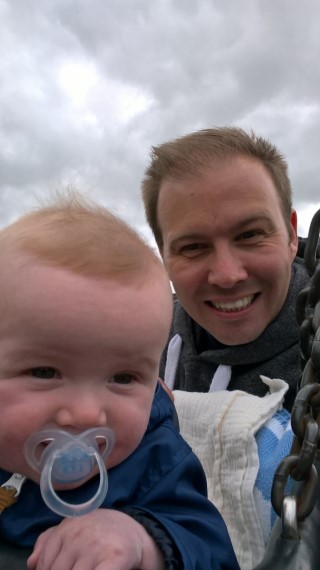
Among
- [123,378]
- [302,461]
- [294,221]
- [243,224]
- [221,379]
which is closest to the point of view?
[302,461]

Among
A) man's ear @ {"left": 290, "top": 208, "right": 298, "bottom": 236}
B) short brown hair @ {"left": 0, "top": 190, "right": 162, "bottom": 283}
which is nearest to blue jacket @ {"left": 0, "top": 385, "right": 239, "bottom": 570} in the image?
short brown hair @ {"left": 0, "top": 190, "right": 162, "bottom": 283}

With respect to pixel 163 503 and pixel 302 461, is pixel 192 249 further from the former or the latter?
pixel 302 461

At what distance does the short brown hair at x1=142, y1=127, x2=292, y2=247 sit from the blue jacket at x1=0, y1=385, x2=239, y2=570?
0.84 m

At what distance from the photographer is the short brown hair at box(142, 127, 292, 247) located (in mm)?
1534

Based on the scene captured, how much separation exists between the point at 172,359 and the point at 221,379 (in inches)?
10.5

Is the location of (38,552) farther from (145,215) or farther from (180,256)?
(145,215)

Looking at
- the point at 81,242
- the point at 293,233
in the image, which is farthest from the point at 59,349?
the point at 293,233

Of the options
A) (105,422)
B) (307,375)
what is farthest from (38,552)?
(307,375)

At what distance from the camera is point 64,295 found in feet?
2.28

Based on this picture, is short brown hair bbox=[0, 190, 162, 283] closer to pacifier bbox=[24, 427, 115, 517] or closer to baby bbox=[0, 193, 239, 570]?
baby bbox=[0, 193, 239, 570]

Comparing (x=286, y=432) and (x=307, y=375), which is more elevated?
(x=307, y=375)

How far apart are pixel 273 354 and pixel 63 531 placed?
0.99 m

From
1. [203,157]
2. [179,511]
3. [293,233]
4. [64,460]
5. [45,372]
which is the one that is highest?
[203,157]

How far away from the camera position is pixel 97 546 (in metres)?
0.67
